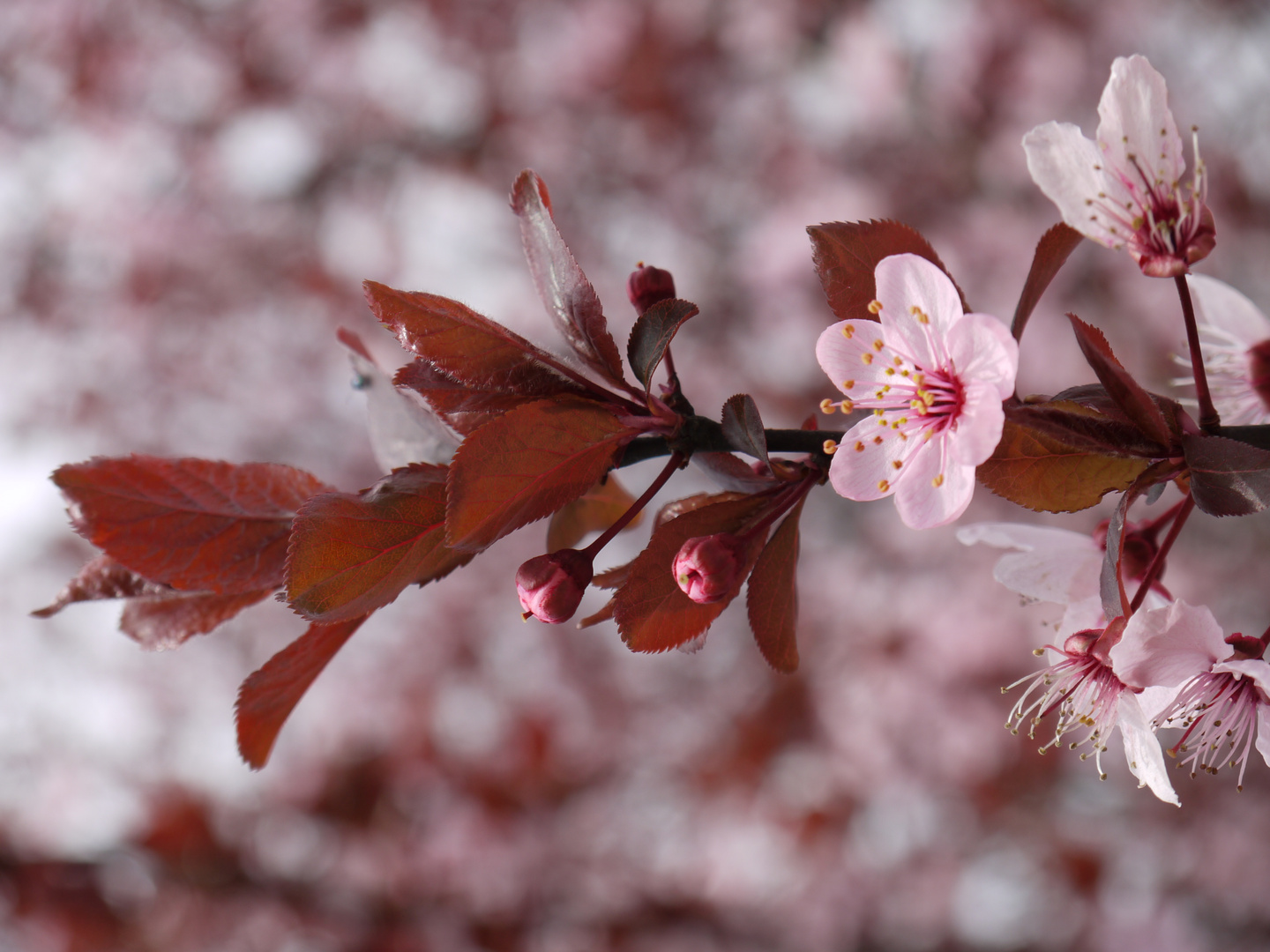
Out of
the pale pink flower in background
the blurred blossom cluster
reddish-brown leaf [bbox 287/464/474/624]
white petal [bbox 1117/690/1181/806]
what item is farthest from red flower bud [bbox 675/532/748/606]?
the blurred blossom cluster

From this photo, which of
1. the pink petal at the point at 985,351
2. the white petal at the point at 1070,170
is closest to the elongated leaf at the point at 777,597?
the pink petal at the point at 985,351

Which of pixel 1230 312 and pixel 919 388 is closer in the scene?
pixel 919 388

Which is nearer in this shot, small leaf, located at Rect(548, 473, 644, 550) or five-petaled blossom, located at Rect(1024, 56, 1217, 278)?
five-petaled blossom, located at Rect(1024, 56, 1217, 278)

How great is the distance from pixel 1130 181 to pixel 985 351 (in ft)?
0.57

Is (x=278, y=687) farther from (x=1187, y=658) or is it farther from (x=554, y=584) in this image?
(x=1187, y=658)

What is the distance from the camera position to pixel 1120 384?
14.5 inches

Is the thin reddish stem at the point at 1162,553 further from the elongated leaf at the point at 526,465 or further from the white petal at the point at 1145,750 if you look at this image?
the elongated leaf at the point at 526,465

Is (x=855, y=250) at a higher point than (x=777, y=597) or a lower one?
higher

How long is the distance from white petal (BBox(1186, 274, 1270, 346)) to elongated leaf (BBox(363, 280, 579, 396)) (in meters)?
0.51

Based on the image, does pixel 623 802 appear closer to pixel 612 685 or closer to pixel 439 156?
Answer: pixel 612 685

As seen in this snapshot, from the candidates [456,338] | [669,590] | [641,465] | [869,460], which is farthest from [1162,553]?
[641,465]

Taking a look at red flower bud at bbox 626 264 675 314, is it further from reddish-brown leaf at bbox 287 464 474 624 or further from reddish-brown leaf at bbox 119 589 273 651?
reddish-brown leaf at bbox 119 589 273 651

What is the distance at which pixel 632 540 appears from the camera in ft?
12.5

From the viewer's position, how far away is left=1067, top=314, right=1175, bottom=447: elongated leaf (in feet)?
1.18
